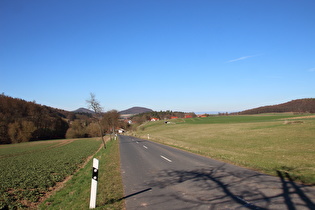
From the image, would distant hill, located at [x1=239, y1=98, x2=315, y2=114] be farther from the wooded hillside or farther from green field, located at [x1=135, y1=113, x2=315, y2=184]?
the wooded hillside

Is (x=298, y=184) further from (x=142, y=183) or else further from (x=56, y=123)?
(x=56, y=123)

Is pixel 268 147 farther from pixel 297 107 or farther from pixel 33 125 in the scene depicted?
pixel 33 125

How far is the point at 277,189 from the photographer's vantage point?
6004 mm

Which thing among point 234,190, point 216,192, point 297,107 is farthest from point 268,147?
point 297,107

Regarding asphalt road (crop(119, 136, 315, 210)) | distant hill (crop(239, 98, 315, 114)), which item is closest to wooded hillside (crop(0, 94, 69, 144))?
asphalt road (crop(119, 136, 315, 210))

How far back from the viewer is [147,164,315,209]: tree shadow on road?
4926 millimetres

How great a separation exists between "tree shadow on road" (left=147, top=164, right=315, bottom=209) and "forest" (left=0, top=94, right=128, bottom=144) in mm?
51049

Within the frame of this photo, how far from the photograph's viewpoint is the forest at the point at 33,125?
6669 centimetres

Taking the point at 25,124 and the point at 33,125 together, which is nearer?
the point at 25,124

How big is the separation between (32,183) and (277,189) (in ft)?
38.8

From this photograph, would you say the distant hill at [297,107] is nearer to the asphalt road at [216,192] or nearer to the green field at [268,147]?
Answer: the green field at [268,147]

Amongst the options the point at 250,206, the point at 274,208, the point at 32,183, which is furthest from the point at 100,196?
the point at 32,183

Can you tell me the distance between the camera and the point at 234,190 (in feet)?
19.9

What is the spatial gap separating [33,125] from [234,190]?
83.7 meters
